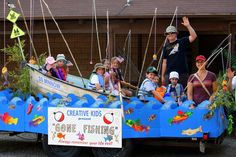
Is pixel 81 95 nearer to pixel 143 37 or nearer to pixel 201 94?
pixel 201 94

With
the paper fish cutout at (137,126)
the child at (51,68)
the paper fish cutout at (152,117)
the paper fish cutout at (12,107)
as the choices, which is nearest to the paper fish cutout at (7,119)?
the paper fish cutout at (12,107)

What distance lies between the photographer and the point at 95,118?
6625 mm

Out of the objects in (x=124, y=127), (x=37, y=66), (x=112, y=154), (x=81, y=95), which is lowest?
(x=112, y=154)

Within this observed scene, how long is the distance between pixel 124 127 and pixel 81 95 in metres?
0.92

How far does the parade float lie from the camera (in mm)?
6328

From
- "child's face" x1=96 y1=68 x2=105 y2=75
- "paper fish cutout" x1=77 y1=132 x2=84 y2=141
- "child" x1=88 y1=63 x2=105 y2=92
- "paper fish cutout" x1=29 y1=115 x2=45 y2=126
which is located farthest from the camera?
"child's face" x1=96 y1=68 x2=105 y2=75

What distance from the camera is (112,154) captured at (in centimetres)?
677

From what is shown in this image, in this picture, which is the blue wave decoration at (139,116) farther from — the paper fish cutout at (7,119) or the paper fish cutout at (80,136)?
the paper fish cutout at (80,136)

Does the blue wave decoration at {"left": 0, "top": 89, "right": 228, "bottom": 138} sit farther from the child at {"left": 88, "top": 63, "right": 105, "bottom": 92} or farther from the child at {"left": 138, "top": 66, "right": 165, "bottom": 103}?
the child at {"left": 88, "top": 63, "right": 105, "bottom": 92}

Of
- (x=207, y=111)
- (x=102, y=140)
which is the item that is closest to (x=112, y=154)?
(x=102, y=140)

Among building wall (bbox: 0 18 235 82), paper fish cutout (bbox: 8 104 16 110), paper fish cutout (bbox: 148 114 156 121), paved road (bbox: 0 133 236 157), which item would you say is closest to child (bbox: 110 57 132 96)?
paper fish cutout (bbox: 148 114 156 121)

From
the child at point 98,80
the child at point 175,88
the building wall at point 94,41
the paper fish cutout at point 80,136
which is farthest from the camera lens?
the building wall at point 94,41

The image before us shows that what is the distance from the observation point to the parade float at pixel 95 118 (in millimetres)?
6328

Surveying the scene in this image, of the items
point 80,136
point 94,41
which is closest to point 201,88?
point 80,136
